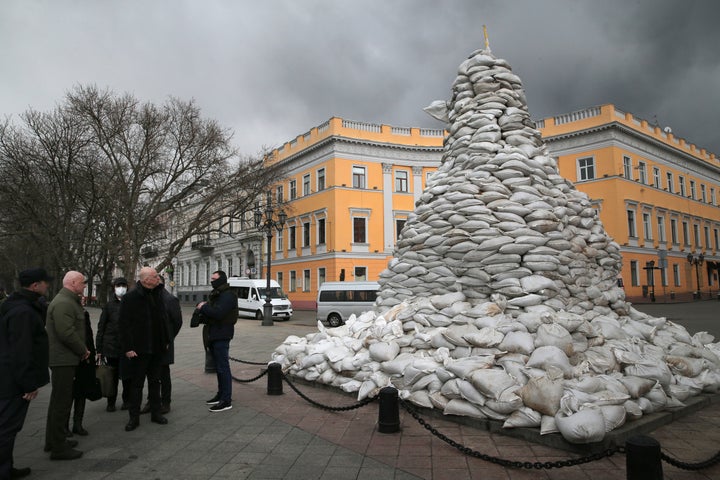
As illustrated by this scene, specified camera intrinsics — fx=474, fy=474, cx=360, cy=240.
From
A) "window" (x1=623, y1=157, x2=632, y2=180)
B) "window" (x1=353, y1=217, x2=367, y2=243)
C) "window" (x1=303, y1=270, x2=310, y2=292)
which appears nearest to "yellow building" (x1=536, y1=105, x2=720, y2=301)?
"window" (x1=623, y1=157, x2=632, y2=180)

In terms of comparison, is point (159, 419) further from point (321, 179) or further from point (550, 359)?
point (321, 179)

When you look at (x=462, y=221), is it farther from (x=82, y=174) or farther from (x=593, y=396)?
(x=82, y=174)

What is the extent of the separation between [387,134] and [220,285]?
30.0 metres

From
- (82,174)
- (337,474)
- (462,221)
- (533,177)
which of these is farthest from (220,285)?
(82,174)

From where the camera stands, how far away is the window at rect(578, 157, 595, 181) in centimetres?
3188

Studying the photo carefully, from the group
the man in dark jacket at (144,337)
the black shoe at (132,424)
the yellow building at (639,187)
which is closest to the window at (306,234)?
the yellow building at (639,187)

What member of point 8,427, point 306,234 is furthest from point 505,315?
point 306,234

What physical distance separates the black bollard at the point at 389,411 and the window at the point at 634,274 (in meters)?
31.8

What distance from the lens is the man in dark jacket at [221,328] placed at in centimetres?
533

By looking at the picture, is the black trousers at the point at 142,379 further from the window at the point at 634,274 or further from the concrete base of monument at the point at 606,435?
the window at the point at 634,274

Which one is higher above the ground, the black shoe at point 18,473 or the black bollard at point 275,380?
the black bollard at point 275,380

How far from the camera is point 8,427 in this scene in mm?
3443

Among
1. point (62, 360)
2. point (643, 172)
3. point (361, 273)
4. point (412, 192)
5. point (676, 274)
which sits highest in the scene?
point (643, 172)

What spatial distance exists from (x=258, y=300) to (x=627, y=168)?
25756 millimetres
